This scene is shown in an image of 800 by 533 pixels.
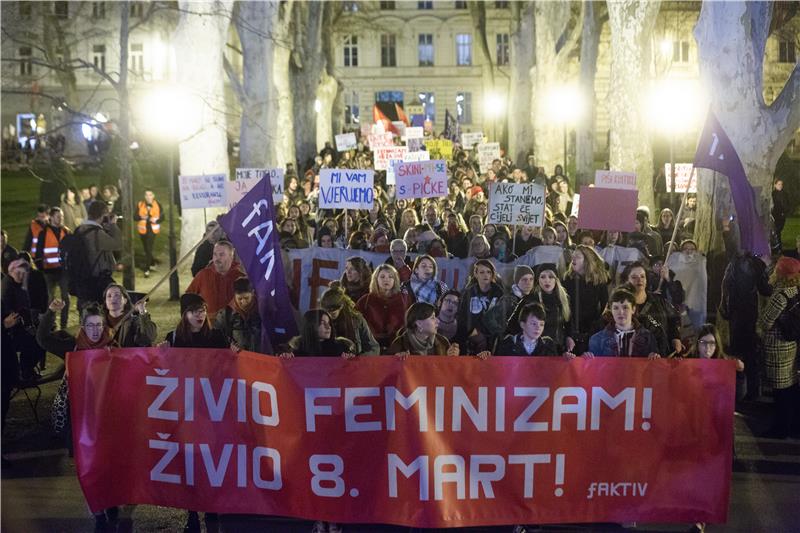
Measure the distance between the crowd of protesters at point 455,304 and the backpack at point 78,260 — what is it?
0.04 m

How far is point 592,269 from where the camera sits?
11.2 m

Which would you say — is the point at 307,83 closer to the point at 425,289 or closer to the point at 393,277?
the point at 425,289

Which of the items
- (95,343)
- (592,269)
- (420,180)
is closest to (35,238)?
(420,180)

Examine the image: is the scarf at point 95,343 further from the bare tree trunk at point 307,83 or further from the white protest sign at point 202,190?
the bare tree trunk at point 307,83

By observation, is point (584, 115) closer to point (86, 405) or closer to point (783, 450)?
point (783, 450)

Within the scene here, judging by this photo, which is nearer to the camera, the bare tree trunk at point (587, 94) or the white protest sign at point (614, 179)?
the white protest sign at point (614, 179)

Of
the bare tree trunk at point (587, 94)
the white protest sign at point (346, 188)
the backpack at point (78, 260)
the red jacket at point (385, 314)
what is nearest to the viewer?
the red jacket at point (385, 314)

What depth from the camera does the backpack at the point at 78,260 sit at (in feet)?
46.5

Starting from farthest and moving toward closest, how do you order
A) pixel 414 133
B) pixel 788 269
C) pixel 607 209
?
1. pixel 414 133
2. pixel 607 209
3. pixel 788 269

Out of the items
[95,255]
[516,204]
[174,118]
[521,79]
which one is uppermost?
[521,79]

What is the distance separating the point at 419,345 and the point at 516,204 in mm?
6618

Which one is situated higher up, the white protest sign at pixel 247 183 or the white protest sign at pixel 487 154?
the white protest sign at pixel 487 154

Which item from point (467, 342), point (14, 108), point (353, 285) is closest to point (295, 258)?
point (353, 285)

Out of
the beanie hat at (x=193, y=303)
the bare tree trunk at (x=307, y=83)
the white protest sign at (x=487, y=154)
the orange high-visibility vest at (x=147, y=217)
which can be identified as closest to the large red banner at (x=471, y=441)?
the beanie hat at (x=193, y=303)
